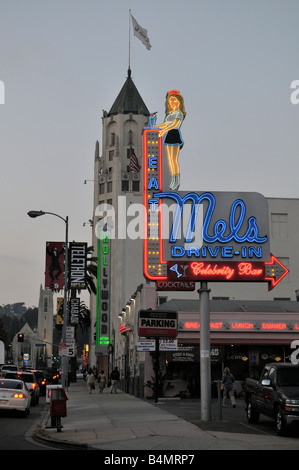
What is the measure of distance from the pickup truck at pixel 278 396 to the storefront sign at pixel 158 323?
8.59m

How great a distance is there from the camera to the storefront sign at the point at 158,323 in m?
29.3

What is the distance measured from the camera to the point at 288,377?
61.6 ft

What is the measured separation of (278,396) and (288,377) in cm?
113

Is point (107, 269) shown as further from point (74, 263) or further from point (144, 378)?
point (144, 378)

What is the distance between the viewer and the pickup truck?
17.1 m

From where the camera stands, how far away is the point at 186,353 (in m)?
35.3

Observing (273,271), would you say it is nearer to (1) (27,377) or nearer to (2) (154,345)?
(2) (154,345)

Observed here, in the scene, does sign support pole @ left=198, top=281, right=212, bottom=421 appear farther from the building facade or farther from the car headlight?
the building facade

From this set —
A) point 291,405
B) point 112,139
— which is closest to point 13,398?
point 291,405

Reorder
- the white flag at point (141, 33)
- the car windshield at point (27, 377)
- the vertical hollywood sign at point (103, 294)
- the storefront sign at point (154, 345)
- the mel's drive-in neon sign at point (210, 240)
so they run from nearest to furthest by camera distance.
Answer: the mel's drive-in neon sign at point (210, 240), the storefront sign at point (154, 345), the car windshield at point (27, 377), the vertical hollywood sign at point (103, 294), the white flag at point (141, 33)

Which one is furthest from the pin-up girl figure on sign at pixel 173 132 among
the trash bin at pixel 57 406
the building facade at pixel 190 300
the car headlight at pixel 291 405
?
the car headlight at pixel 291 405

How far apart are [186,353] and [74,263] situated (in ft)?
52.9

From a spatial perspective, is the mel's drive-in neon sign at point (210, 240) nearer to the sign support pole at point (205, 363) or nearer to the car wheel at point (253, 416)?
the sign support pole at point (205, 363)

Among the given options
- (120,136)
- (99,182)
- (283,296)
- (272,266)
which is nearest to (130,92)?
(120,136)
